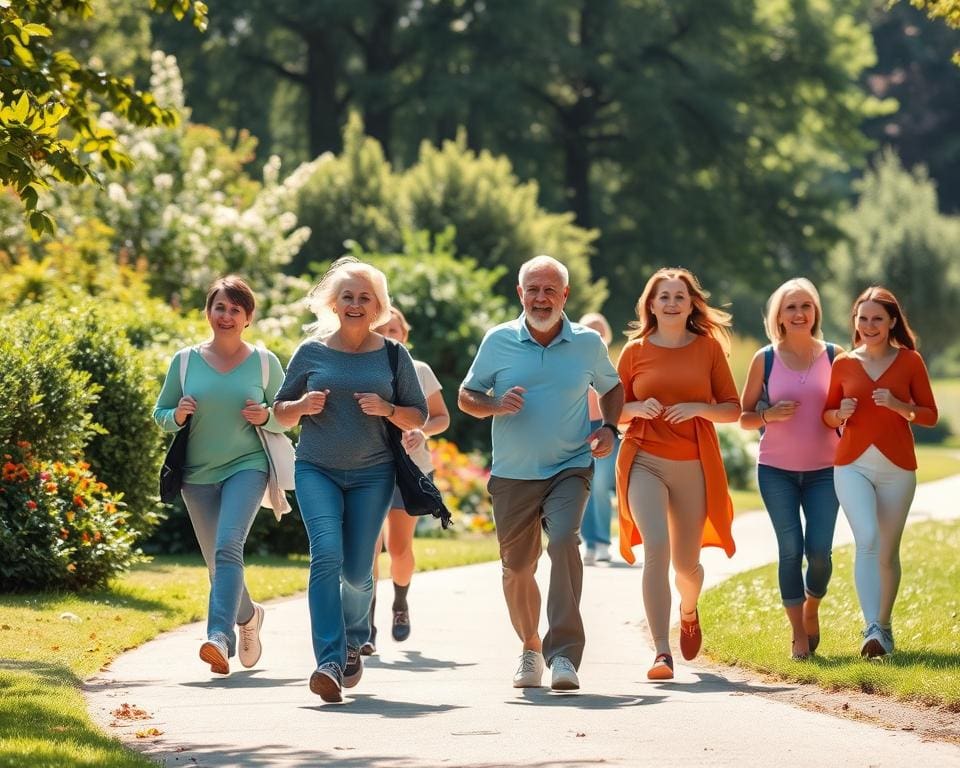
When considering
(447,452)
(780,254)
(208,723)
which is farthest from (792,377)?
(780,254)

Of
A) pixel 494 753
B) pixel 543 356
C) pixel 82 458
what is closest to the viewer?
pixel 494 753

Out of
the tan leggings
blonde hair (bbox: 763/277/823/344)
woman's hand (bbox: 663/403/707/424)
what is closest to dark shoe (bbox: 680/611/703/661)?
the tan leggings

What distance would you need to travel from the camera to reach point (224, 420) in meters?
8.90

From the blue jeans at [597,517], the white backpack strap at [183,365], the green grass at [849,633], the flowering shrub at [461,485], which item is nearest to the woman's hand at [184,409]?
the white backpack strap at [183,365]

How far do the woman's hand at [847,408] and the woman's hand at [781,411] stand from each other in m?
0.23

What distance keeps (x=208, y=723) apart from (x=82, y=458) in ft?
18.5

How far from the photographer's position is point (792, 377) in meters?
9.50

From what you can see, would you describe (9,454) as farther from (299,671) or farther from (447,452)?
(447,452)

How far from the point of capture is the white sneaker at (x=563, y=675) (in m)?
8.37

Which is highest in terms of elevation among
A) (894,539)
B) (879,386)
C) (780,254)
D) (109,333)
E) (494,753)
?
(780,254)

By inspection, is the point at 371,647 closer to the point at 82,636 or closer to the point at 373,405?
the point at 82,636

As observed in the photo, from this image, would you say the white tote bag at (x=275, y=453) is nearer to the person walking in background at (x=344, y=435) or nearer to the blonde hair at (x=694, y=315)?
the person walking in background at (x=344, y=435)

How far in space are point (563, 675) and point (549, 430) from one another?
1140 mm

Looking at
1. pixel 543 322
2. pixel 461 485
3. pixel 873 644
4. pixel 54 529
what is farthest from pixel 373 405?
pixel 461 485
